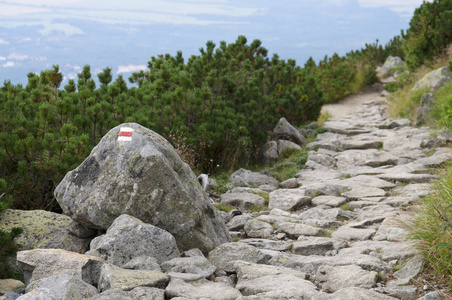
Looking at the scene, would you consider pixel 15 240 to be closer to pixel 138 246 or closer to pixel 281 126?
pixel 138 246

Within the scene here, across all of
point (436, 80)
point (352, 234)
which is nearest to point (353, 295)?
point (352, 234)

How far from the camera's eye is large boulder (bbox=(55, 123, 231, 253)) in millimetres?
4977

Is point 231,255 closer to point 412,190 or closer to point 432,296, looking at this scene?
point 432,296

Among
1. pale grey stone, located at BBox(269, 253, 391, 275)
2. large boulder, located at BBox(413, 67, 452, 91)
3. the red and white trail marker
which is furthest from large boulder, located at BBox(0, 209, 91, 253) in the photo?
large boulder, located at BBox(413, 67, 452, 91)

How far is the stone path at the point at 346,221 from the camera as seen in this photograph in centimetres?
421

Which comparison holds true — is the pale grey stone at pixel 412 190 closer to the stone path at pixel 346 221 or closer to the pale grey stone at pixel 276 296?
the stone path at pixel 346 221

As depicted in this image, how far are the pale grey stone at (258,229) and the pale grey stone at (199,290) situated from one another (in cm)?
245

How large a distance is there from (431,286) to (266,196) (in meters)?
4.57

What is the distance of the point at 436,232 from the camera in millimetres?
4508

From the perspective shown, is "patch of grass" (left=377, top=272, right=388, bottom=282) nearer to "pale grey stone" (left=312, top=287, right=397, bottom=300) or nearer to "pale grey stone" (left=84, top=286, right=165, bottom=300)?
"pale grey stone" (left=312, top=287, right=397, bottom=300)

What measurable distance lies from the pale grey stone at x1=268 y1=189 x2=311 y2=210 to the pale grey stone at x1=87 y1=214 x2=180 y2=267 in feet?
11.7

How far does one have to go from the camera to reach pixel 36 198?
6.70m

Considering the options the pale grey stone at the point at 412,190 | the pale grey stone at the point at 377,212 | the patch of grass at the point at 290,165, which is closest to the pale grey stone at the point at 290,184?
the patch of grass at the point at 290,165

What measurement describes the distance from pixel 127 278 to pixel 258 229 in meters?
3.08
